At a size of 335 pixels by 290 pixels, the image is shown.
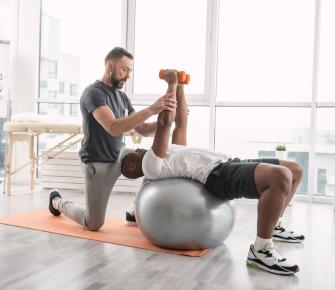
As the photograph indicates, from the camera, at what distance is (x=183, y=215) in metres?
2.12

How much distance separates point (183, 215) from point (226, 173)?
0.29 metres

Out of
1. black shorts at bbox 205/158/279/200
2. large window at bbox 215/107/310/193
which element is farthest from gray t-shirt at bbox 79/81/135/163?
large window at bbox 215/107/310/193

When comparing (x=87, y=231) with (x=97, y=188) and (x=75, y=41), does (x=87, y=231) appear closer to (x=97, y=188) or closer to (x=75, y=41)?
(x=97, y=188)

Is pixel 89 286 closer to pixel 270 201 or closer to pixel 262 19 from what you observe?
pixel 270 201

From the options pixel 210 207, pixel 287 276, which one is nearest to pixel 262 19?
pixel 210 207

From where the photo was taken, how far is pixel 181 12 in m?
4.75

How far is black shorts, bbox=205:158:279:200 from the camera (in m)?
2.03

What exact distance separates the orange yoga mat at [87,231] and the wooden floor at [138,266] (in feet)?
0.23

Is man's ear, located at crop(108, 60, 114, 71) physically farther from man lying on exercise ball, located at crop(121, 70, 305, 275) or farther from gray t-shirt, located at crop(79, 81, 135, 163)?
man lying on exercise ball, located at crop(121, 70, 305, 275)

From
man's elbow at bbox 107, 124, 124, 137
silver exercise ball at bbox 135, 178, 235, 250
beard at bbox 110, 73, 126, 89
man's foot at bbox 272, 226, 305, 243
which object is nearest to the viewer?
silver exercise ball at bbox 135, 178, 235, 250

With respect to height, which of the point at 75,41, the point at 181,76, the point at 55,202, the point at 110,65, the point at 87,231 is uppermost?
the point at 75,41

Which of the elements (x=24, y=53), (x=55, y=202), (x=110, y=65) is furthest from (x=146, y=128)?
(x=24, y=53)

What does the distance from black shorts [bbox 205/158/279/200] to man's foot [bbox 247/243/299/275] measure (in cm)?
25

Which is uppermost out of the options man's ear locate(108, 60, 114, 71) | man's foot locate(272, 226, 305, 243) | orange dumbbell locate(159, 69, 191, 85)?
man's ear locate(108, 60, 114, 71)
